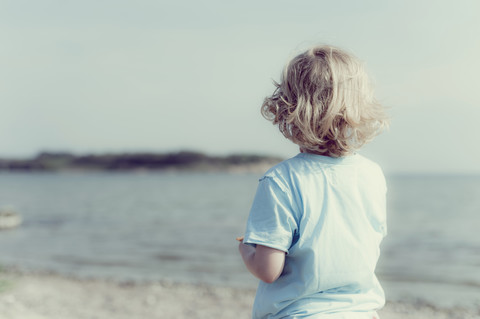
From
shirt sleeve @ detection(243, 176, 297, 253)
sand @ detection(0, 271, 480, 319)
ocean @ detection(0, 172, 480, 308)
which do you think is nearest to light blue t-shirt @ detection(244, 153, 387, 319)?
shirt sleeve @ detection(243, 176, 297, 253)

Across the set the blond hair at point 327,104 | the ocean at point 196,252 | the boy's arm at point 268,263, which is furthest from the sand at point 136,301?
the blond hair at point 327,104

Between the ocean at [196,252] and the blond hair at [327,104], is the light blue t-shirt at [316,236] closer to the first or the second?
the blond hair at [327,104]

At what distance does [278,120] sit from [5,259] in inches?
485

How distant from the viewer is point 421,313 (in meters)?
7.40

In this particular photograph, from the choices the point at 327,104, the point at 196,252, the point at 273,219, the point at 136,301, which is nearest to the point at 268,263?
the point at 273,219

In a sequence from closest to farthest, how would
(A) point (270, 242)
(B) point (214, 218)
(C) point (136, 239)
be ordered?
(A) point (270, 242), (C) point (136, 239), (B) point (214, 218)

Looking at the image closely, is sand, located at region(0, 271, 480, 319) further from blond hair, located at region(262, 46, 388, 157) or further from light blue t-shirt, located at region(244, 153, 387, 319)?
blond hair, located at region(262, 46, 388, 157)

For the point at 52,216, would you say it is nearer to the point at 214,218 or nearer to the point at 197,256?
the point at 214,218

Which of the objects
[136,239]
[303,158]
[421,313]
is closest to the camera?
[303,158]

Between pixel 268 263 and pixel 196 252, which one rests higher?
pixel 268 263

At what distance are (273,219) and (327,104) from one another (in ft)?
1.28

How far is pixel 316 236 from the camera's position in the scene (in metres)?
1.58

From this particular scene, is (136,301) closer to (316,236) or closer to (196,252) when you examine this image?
(196,252)

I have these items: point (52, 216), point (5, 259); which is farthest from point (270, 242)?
point (52, 216)
